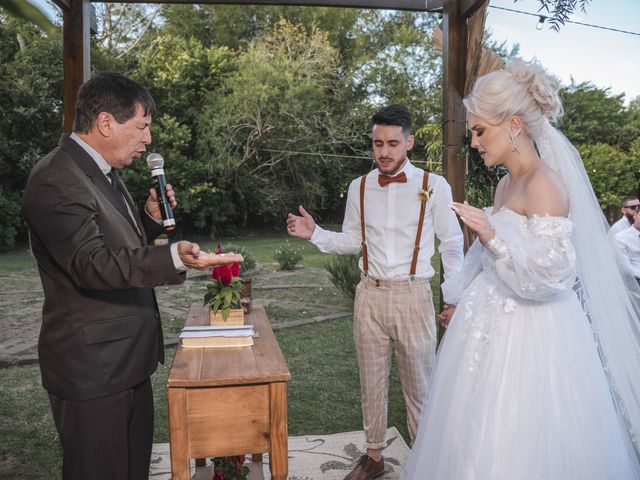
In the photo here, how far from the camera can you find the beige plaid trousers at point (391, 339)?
3.21 meters

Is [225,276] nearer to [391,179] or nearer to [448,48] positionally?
[391,179]

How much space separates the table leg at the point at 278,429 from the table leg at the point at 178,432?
12.0 inches

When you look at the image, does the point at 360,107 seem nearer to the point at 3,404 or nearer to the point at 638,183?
the point at 638,183

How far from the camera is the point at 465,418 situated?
7.16ft

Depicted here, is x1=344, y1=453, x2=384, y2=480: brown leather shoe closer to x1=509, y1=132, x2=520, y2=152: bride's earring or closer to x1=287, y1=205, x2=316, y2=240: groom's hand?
x1=287, y1=205, x2=316, y2=240: groom's hand

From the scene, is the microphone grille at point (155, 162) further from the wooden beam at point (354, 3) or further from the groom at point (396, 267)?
the wooden beam at point (354, 3)

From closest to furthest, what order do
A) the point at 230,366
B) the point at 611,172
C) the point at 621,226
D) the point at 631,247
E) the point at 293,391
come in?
the point at 230,366
the point at 293,391
the point at 631,247
the point at 621,226
the point at 611,172

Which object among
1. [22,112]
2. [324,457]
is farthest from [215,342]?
[22,112]

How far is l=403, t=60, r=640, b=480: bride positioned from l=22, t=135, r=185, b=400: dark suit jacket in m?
1.10

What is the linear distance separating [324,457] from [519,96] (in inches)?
94.3

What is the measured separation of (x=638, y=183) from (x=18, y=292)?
1636 cm

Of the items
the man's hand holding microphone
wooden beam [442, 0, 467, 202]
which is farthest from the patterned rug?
wooden beam [442, 0, 467, 202]

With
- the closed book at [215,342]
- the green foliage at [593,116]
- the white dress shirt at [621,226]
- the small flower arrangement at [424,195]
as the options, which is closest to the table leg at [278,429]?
the closed book at [215,342]

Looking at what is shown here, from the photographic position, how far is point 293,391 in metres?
5.07
